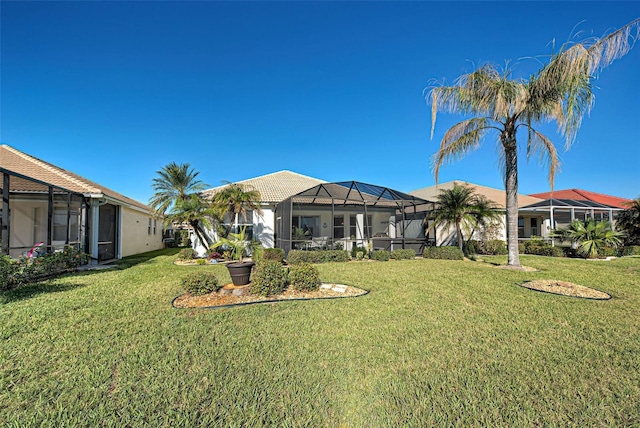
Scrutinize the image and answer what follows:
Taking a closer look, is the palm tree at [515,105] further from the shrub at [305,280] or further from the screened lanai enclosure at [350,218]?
the shrub at [305,280]

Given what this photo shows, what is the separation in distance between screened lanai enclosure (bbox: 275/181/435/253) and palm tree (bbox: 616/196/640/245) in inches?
482

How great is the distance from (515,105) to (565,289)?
5.83m

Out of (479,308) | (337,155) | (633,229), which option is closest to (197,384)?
(479,308)

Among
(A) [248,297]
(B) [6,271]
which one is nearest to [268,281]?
(A) [248,297]

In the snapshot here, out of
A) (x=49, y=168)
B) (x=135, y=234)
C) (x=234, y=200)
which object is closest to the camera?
(x=49, y=168)

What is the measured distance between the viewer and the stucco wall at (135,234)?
14609 millimetres

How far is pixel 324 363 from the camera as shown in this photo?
9.84ft

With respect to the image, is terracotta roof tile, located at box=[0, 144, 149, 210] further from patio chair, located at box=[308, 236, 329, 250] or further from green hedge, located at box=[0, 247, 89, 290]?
patio chair, located at box=[308, 236, 329, 250]

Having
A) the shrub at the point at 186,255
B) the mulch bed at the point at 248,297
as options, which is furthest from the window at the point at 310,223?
the mulch bed at the point at 248,297

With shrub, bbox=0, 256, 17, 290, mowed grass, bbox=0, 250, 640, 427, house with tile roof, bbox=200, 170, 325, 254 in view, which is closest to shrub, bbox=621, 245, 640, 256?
mowed grass, bbox=0, 250, 640, 427

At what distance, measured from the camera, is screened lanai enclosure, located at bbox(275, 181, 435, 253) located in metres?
12.9

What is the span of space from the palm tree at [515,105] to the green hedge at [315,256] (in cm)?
542

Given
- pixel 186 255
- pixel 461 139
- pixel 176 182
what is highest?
pixel 461 139

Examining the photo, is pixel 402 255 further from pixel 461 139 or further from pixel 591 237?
pixel 591 237
